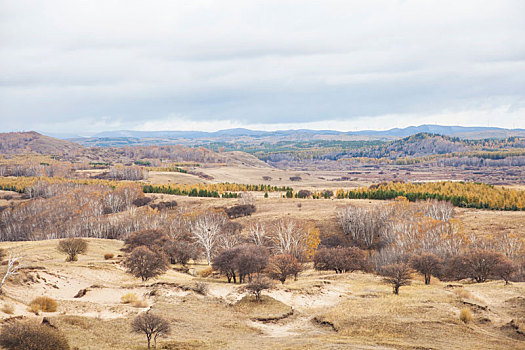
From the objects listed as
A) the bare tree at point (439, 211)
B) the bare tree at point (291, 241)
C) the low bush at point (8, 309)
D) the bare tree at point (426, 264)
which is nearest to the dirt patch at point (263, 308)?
the low bush at point (8, 309)

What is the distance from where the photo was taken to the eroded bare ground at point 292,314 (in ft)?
88.1

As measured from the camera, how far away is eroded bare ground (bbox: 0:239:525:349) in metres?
26.8

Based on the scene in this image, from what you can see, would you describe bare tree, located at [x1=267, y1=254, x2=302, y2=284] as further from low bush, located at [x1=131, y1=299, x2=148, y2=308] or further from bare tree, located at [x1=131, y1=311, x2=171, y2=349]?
bare tree, located at [x1=131, y1=311, x2=171, y2=349]

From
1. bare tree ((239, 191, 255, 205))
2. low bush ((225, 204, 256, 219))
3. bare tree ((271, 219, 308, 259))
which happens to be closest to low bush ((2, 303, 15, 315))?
bare tree ((271, 219, 308, 259))

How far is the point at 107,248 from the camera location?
73438mm

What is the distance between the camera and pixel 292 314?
36.4 metres

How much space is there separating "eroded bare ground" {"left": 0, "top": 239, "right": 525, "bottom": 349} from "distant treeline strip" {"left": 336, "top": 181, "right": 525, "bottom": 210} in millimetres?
82268

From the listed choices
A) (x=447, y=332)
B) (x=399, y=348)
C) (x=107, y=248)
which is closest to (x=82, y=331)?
(x=399, y=348)

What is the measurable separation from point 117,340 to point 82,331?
2774 mm

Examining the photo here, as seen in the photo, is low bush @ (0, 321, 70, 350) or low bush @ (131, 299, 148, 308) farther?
low bush @ (131, 299, 148, 308)

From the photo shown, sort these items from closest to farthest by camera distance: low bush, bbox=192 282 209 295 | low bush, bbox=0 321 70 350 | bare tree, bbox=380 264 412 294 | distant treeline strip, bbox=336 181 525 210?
low bush, bbox=0 321 70 350
low bush, bbox=192 282 209 295
bare tree, bbox=380 264 412 294
distant treeline strip, bbox=336 181 525 210

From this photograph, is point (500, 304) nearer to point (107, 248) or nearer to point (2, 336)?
point (2, 336)

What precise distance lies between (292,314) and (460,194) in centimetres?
10835

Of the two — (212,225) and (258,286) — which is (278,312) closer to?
(258,286)
